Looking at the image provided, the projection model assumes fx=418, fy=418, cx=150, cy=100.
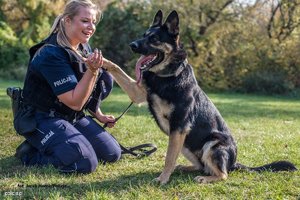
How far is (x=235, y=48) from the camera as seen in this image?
76.8 ft

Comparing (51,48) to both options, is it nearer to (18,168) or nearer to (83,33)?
(83,33)

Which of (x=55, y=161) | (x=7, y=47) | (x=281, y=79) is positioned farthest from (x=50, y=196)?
(x=7, y=47)

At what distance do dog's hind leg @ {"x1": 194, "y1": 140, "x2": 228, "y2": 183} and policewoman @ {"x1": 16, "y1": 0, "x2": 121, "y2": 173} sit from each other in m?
1.25

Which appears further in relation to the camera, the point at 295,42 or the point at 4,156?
the point at 295,42

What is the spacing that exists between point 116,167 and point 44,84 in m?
1.31

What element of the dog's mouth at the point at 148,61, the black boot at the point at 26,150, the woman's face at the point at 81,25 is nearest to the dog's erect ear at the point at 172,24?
the dog's mouth at the point at 148,61

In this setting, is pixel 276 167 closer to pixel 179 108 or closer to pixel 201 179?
pixel 201 179

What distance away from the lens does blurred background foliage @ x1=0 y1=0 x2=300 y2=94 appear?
22.6 metres

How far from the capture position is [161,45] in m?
4.63

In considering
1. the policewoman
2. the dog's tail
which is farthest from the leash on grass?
the dog's tail

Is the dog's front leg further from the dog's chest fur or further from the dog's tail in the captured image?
the dog's tail

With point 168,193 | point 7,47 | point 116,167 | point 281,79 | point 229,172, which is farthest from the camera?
point 7,47

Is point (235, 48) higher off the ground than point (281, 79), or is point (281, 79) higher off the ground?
point (235, 48)

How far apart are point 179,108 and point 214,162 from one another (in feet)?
2.27
